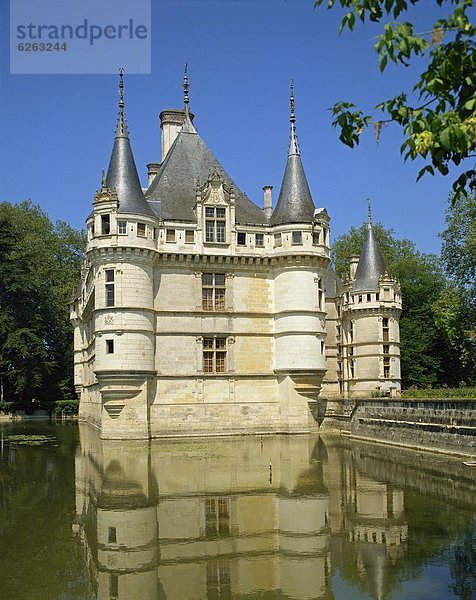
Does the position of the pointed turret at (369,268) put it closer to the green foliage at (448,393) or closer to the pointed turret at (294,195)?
the pointed turret at (294,195)

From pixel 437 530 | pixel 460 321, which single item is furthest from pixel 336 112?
pixel 460 321

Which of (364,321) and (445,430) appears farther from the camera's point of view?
(364,321)

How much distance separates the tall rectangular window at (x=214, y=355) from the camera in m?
29.3

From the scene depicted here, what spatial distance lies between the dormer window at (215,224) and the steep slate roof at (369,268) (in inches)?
442

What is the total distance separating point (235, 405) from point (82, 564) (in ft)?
65.5

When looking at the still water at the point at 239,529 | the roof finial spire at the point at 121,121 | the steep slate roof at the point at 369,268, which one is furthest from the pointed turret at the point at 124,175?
the steep slate roof at the point at 369,268

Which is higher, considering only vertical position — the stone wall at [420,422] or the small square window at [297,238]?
the small square window at [297,238]

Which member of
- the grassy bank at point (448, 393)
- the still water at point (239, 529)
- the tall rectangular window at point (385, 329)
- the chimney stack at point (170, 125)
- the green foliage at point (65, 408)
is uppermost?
the chimney stack at point (170, 125)

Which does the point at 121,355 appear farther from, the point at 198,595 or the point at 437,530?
the point at 198,595

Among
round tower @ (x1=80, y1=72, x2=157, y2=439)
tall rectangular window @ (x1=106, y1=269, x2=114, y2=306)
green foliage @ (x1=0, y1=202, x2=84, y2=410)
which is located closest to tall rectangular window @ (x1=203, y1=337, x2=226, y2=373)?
round tower @ (x1=80, y1=72, x2=157, y2=439)

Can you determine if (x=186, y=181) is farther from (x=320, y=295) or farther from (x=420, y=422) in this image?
(x=420, y=422)

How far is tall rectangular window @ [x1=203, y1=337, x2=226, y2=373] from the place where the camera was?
29.3 m

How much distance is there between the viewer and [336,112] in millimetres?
5469

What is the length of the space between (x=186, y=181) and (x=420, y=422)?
15386mm
